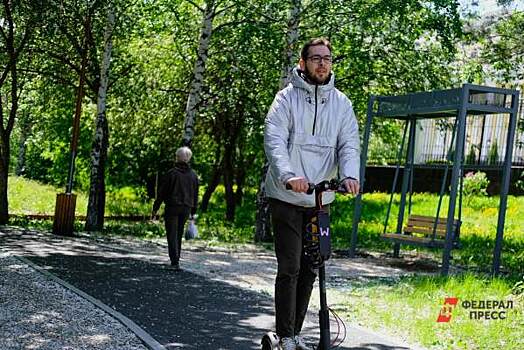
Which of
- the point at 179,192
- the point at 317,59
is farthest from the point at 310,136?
the point at 179,192

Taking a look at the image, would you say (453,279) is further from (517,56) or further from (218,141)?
(218,141)

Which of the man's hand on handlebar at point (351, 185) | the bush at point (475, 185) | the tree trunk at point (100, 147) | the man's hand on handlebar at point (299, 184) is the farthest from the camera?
the bush at point (475, 185)

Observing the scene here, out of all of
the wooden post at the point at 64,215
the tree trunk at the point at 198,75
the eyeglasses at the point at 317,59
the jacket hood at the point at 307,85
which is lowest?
the wooden post at the point at 64,215

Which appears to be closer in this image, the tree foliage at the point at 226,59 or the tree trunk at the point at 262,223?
the tree foliage at the point at 226,59

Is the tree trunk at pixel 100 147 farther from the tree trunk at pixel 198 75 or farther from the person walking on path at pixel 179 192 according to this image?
the person walking on path at pixel 179 192

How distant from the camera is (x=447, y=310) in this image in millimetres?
9031

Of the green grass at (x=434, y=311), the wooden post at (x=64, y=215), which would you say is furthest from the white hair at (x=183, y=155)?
the wooden post at (x=64, y=215)

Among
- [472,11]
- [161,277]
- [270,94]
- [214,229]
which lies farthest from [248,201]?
[161,277]

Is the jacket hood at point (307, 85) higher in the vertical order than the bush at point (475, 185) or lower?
higher

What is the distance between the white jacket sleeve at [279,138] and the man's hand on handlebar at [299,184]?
0.32ft

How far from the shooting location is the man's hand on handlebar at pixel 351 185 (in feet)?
17.0

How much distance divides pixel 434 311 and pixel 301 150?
162 inches

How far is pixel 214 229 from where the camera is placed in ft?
81.6

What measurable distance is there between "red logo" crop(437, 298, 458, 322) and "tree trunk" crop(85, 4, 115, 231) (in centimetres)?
1375
